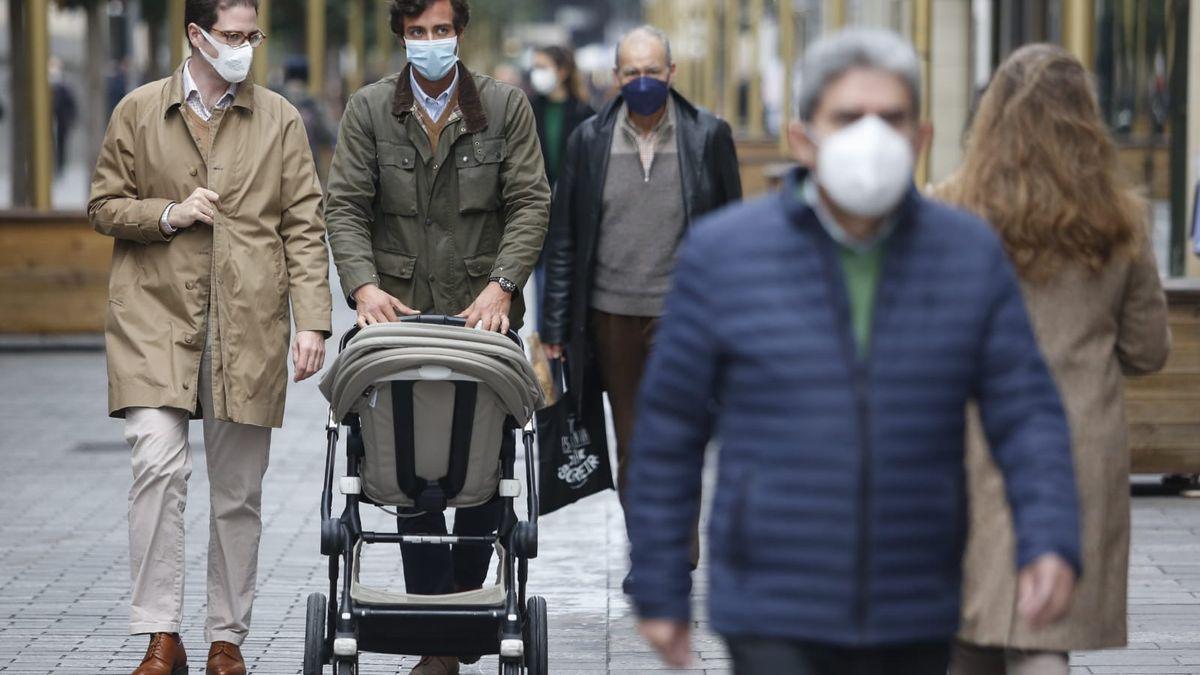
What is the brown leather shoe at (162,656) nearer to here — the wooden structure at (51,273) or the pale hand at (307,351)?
the pale hand at (307,351)

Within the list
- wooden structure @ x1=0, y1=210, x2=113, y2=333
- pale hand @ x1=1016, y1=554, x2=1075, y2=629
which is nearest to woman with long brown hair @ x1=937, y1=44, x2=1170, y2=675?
pale hand @ x1=1016, y1=554, x2=1075, y2=629

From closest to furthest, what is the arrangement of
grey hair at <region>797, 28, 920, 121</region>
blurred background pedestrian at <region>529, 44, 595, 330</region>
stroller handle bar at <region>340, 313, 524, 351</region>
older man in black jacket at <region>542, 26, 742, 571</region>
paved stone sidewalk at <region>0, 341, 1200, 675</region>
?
1. grey hair at <region>797, 28, 920, 121</region>
2. stroller handle bar at <region>340, 313, 524, 351</region>
3. paved stone sidewalk at <region>0, 341, 1200, 675</region>
4. older man in black jacket at <region>542, 26, 742, 571</region>
5. blurred background pedestrian at <region>529, 44, 595, 330</region>

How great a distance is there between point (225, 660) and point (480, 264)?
125 cm

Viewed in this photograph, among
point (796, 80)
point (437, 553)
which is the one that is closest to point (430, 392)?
point (437, 553)

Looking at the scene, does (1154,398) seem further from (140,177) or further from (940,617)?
(940,617)

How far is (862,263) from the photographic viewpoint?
10.5ft

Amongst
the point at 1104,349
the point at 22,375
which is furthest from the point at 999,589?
Answer: the point at 22,375

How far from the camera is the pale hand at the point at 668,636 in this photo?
3.19 m

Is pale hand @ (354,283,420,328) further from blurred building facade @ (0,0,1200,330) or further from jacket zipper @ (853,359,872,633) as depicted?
jacket zipper @ (853,359,872,633)

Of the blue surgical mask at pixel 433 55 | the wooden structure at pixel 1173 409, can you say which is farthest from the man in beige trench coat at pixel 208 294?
the wooden structure at pixel 1173 409

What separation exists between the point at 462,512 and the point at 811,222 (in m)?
2.78

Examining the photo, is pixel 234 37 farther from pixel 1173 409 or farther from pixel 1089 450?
pixel 1173 409

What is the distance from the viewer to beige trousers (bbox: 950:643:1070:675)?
13.6 ft

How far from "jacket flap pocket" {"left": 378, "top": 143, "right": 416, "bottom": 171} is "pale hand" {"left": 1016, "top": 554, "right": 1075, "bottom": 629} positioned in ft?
9.87
